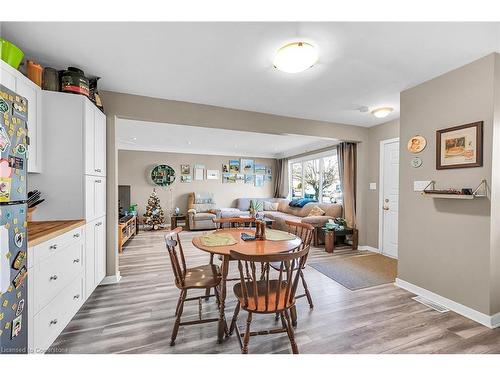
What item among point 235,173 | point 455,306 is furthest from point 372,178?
point 235,173

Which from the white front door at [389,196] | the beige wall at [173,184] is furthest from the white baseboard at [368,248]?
the beige wall at [173,184]

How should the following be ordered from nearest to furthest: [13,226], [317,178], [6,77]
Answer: [13,226] < [6,77] < [317,178]

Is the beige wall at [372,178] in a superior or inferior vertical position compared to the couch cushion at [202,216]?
superior

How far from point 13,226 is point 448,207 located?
11.3ft

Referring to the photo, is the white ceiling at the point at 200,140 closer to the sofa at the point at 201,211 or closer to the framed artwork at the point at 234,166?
the framed artwork at the point at 234,166

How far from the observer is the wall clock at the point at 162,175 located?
6.71 meters

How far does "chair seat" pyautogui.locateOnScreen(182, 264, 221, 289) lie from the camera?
73.3 inches

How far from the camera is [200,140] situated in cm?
566

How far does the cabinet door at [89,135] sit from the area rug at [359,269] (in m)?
3.21

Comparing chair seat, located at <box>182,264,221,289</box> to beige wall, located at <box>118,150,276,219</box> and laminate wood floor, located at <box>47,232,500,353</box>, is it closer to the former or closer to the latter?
laminate wood floor, located at <box>47,232,500,353</box>

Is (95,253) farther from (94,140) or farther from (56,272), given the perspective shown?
(94,140)

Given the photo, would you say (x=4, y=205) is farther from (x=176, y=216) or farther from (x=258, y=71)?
(x=176, y=216)

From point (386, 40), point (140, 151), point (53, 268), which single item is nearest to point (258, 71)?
point (386, 40)
